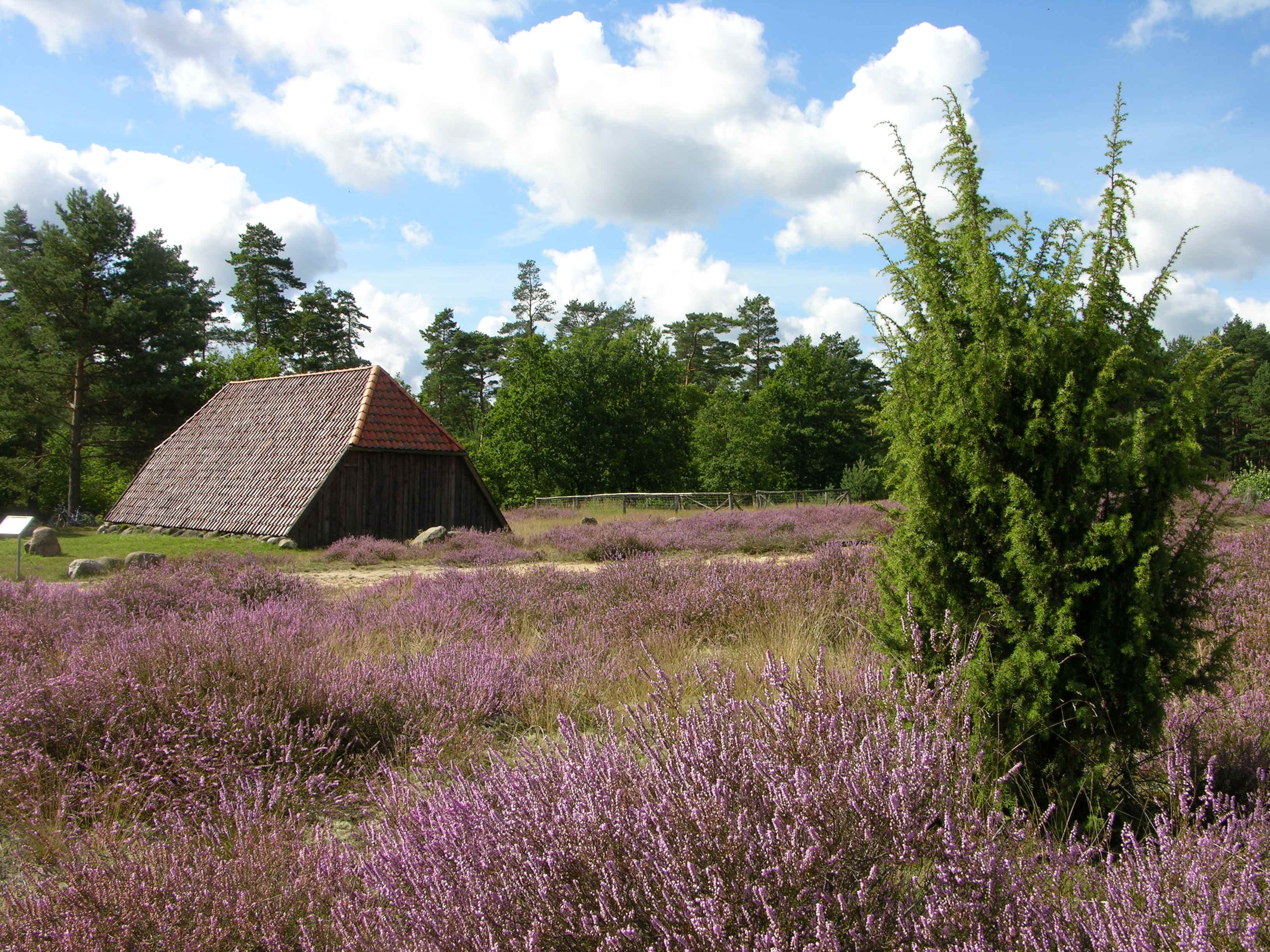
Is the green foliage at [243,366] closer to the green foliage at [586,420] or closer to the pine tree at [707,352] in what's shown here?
the green foliage at [586,420]

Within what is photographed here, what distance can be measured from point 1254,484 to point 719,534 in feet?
48.1

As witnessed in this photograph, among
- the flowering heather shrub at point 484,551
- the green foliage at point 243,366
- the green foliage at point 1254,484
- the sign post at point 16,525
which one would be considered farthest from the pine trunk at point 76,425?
the green foliage at point 1254,484

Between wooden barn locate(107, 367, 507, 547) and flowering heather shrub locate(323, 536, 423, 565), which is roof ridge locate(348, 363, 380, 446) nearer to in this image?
wooden barn locate(107, 367, 507, 547)

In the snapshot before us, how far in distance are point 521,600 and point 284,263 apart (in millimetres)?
52313

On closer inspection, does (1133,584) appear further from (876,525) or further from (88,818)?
(876,525)

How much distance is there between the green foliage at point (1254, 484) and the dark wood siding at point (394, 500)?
693 inches

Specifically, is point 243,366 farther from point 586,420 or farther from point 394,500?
point 394,500

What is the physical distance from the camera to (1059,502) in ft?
10.9

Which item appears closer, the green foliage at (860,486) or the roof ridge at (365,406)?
the roof ridge at (365,406)

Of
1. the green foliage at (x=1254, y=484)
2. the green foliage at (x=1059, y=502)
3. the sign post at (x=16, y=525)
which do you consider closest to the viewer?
the green foliage at (x=1059, y=502)

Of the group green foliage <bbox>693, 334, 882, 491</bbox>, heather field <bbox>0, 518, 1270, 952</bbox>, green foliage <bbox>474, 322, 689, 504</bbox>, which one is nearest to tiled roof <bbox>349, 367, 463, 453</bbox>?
heather field <bbox>0, 518, 1270, 952</bbox>

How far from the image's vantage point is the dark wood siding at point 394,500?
59.6ft

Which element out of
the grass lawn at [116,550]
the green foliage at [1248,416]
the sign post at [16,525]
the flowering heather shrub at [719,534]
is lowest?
the grass lawn at [116,550]

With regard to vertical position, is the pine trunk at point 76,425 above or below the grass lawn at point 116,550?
above
